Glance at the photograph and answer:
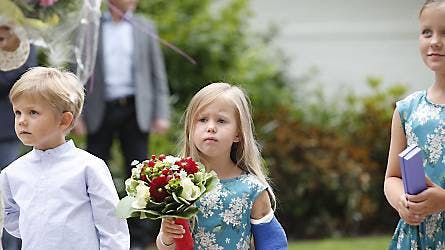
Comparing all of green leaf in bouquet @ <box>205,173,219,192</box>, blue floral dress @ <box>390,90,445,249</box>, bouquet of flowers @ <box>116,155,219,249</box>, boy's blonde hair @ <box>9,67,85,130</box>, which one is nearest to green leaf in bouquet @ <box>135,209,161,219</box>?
bouquet of flowers @ <box>116,155,219,249</box>

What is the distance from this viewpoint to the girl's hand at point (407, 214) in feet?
14.5

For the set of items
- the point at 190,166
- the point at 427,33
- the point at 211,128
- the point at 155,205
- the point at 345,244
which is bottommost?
the point at 345,244

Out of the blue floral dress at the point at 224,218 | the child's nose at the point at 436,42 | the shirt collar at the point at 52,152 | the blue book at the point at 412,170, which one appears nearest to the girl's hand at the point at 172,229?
the blue floral dress at the point at 224,218

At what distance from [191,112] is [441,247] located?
3.83ft

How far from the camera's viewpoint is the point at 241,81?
408 inches

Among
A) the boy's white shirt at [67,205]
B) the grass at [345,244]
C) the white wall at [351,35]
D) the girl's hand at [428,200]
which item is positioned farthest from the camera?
the white wall at [351,35]

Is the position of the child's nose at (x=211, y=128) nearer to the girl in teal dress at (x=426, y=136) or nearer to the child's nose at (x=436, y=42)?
the girl in teal dress at (x=426, y=136)

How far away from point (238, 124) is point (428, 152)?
79cm

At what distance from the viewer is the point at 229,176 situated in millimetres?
4703

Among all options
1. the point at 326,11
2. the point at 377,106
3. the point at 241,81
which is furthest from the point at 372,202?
the point at 326,11

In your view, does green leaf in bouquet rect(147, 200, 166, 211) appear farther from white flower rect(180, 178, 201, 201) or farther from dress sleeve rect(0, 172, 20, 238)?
dress sleeve rect(0, 172, 20, 238)

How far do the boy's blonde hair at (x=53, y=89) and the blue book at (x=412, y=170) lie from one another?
53.3 inches

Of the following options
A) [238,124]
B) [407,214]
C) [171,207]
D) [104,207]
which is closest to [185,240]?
[171,207]

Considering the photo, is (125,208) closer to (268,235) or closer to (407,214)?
(268,235)
